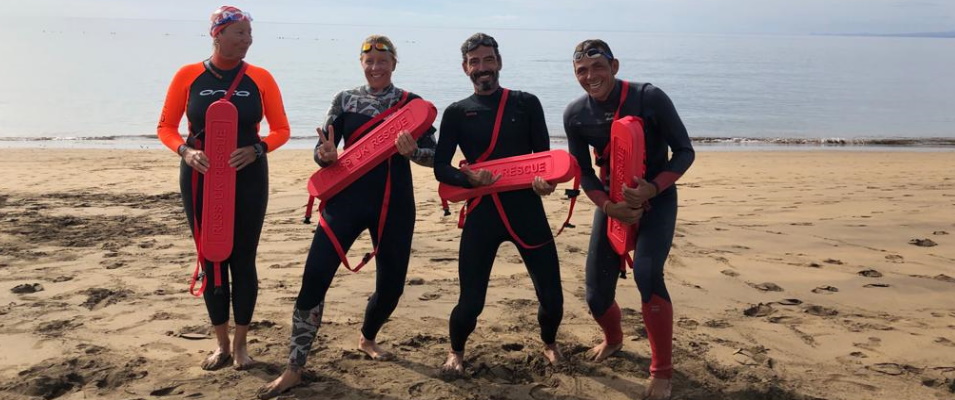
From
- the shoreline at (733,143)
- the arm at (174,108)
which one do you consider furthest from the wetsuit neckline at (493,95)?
the shoreline at (733,143)

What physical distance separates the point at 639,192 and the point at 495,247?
84 cm

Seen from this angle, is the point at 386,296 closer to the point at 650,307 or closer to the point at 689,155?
the point at 650,307

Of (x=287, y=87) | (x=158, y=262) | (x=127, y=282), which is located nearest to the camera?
(x=127, y=282)

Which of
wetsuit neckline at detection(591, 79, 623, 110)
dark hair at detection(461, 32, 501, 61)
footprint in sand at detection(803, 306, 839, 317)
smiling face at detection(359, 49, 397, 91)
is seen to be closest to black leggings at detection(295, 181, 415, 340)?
smiling face at detection(359, 49, 397, 91)

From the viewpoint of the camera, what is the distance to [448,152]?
4.17 m

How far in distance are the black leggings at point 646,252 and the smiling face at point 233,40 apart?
2145 millimetres

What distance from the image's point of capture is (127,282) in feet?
19.7

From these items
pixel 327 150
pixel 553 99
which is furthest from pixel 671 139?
pixel 553 99

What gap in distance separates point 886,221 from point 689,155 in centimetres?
523

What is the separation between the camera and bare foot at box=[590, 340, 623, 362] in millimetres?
4582

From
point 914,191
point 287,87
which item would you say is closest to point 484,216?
point 914,191

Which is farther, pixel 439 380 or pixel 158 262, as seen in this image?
pixel 158 262

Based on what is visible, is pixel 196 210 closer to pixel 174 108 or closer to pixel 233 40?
pixel 174 108

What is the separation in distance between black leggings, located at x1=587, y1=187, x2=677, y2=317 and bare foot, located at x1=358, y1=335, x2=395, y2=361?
4.24 feet
